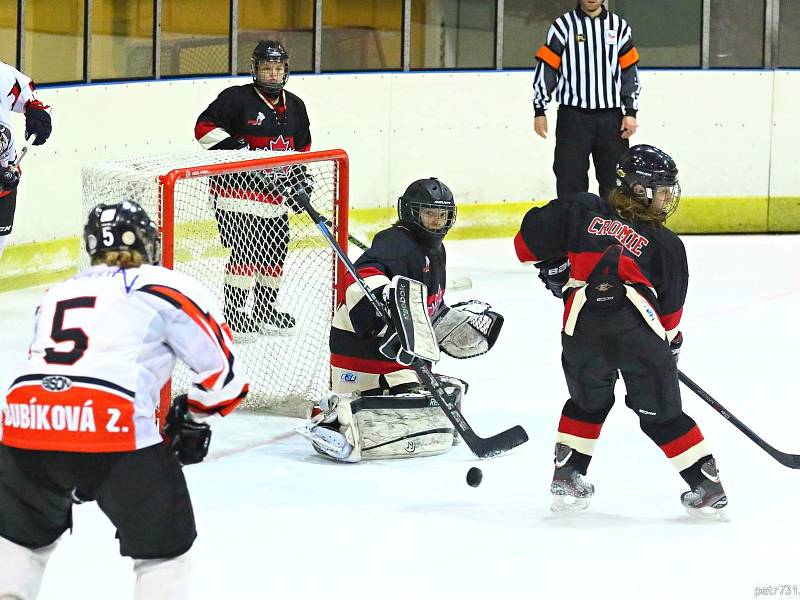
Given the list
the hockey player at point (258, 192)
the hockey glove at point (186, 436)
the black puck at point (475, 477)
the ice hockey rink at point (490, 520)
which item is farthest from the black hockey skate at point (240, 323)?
the hockey glove at point (186, 436)

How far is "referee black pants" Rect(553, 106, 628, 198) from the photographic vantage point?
6738 millimetres

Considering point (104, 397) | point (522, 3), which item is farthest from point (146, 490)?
point (522, 3)

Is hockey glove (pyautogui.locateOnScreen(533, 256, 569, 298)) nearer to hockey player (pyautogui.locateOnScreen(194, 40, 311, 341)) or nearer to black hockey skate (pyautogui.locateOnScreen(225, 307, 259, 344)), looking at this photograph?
hockey player (pyautogui.locateOnScreen(194, 40, 311, 341))

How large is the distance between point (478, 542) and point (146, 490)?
1.26 meters

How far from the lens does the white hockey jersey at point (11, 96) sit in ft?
17.2

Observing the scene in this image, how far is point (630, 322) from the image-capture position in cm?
357

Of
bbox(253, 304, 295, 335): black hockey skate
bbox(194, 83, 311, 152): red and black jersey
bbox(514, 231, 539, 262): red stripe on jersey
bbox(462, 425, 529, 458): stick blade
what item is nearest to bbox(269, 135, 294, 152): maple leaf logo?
bbox(194, 83, 311, 152): red and black jersey

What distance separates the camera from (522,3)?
8469 millimetres

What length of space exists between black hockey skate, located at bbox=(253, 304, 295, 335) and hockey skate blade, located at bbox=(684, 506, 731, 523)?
1.87 metres

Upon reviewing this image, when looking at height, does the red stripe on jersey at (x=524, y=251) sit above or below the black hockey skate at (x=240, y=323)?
above

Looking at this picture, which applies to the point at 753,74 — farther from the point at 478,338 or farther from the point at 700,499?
the point at 700,499

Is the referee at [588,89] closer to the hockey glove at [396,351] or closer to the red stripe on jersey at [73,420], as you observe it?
the hockey glove at [396,351]

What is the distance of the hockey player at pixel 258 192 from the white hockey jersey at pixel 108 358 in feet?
7.23

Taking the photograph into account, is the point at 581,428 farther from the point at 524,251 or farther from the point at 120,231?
the point at 120,231
